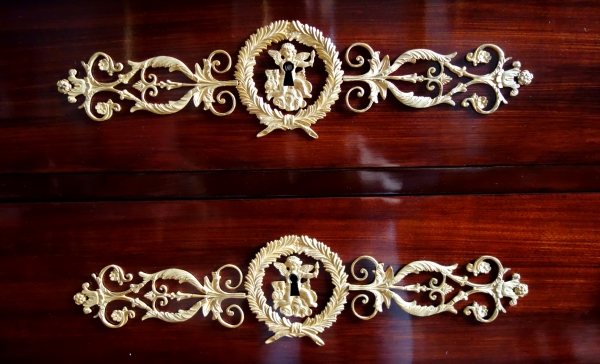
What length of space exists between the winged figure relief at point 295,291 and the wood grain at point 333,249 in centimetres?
4

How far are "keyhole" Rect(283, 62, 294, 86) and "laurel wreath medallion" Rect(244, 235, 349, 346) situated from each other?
17cm

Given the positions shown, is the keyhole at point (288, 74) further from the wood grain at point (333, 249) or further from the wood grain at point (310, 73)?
the wood grain at point (333, 249)

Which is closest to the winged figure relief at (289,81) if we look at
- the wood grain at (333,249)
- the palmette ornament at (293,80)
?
the palmette ornament at (293,80)

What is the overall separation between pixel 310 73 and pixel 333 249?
0.21 metres

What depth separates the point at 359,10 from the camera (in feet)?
1.52

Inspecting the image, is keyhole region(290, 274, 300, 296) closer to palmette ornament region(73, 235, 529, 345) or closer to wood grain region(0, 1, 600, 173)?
palmette ornament region(73, 235, 529, 345)

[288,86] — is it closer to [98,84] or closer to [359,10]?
[359,10]

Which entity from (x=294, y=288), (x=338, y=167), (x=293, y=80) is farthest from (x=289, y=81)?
(x=294, y=288)

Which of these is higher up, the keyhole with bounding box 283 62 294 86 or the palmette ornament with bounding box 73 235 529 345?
the keyhole with bounding box 283 62 294 86

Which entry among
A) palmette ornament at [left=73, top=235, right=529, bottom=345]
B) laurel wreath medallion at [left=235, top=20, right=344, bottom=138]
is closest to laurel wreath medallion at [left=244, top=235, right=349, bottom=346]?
palmette ornament at [left=73, top=235, right=529, bottom=345]

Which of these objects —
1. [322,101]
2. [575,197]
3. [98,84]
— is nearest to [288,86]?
[322,101]

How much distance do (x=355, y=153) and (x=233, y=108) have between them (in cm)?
15

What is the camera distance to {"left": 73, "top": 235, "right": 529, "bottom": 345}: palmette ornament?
48 cm

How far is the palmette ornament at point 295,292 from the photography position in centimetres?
48
